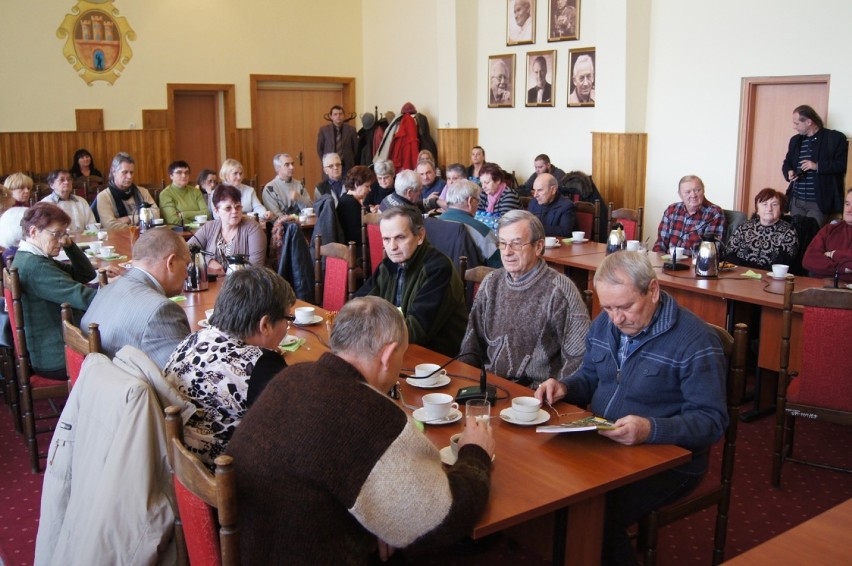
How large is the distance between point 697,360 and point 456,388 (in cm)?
86

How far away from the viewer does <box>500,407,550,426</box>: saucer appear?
8.86 feet

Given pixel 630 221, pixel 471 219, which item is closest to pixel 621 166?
pixel 630 221

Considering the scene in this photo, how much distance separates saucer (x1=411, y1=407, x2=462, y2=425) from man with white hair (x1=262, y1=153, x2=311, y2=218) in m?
5.75

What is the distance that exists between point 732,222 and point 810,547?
4.84m

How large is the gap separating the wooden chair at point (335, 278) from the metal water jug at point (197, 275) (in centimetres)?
63

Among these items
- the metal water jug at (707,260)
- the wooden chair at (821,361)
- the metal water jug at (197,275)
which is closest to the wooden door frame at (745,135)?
the metal water jug at (707,260)

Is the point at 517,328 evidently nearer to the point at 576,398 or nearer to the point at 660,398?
the point at 576,398

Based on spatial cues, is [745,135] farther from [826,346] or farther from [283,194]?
[826,346]

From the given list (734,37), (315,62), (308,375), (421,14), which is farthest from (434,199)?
(308,375)

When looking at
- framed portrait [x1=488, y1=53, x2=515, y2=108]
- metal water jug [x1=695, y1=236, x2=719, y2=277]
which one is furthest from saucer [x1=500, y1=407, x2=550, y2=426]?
framed portrait [x1=488, y1=53, x2=515, y2=108]

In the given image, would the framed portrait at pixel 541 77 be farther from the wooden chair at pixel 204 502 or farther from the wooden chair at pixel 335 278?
the wooden chair at pixel 204 502

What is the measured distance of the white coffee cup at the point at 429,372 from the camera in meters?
3.12

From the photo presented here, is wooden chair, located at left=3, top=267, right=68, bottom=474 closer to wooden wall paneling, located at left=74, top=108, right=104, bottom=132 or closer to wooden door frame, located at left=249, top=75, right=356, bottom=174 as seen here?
wooden wall paneling, located at left=74, top=108, right=104, bottom=132

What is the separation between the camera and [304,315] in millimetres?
4082
